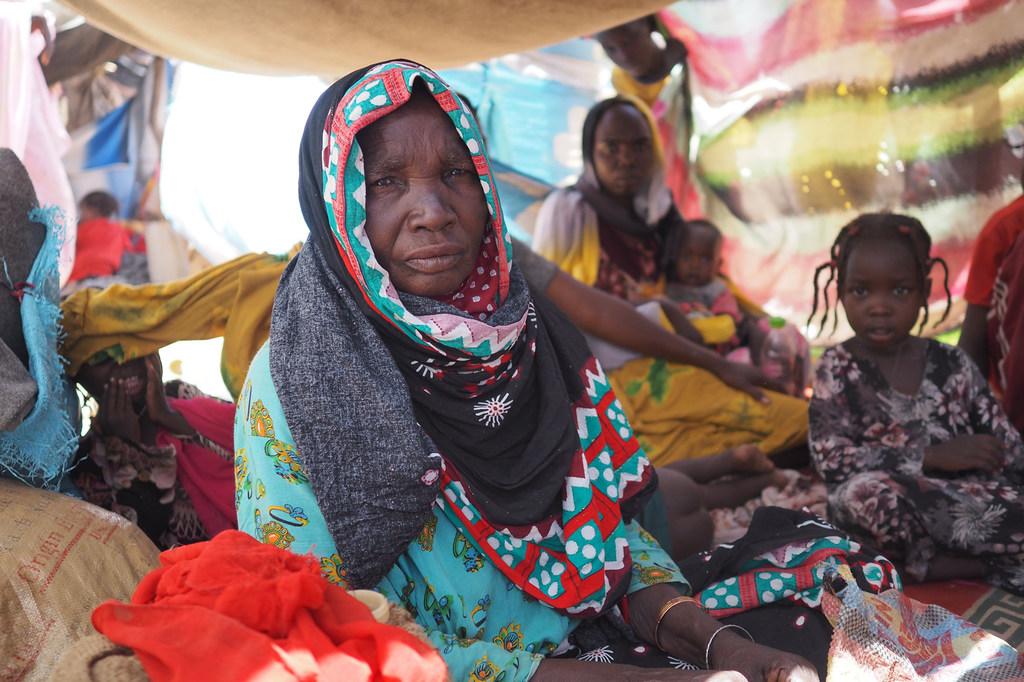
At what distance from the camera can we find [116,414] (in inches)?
94.9

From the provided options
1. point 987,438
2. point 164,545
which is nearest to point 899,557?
point 987,438

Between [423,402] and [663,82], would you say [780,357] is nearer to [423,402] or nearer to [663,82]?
[663,82]

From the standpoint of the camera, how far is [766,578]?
1951mm

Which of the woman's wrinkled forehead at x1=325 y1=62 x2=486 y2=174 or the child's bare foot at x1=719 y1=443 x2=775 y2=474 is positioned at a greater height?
the woman's wrinkled forehead at x1=325 y1=62 x2=486 y2=174

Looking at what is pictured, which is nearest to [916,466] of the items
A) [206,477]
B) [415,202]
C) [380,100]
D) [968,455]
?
[968,455]

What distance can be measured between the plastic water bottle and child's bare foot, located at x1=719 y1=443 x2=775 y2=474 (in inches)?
32.1

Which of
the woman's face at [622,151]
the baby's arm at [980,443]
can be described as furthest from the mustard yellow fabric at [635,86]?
the baby's arm at [980,443]

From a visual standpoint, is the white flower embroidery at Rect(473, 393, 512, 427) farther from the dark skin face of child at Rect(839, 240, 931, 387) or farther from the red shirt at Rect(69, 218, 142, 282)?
the red shirt at Rect(69, 218, 142, 282)

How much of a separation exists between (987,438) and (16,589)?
266 centimetres

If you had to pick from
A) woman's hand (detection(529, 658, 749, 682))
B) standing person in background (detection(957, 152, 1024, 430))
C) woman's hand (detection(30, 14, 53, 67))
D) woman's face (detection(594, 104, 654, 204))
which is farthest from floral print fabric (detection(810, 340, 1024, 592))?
woman's hand (detection(30, 14, 53, 67))

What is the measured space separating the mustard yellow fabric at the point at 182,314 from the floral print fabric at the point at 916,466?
1.85m

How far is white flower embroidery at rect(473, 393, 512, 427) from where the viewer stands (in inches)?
68.5

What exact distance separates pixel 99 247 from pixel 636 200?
4684mm

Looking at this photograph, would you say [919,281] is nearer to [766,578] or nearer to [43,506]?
[766,578]
